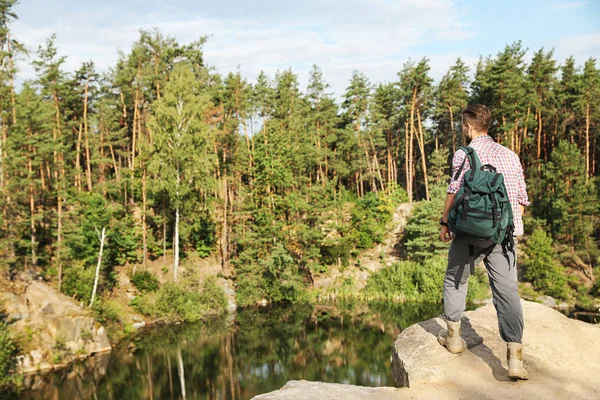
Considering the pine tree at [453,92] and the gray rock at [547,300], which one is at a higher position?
the pine tree at [453,92]

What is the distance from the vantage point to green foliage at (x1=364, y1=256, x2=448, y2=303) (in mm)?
25016

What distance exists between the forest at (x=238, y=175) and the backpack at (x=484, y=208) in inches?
783

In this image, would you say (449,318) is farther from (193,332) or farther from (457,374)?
(193,332)

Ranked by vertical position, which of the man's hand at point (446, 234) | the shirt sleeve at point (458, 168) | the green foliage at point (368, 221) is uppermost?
the shirt sleeve at point (458, 168)

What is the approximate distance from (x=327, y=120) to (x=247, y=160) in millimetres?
9777

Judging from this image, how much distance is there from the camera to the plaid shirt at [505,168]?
146 inches

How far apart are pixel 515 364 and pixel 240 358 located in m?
15.9

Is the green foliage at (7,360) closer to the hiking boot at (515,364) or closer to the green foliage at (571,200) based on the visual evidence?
the hiking boot at (515,364)

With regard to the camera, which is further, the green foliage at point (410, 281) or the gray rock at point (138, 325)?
the green foliage at point (410, 281)

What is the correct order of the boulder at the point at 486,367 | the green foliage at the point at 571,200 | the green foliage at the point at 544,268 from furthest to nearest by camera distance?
the green foliage at the point at 571,200 → the green foliage at the point at 544,268 → the boulder at the point at 486,367

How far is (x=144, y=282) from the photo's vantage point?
77.7ft

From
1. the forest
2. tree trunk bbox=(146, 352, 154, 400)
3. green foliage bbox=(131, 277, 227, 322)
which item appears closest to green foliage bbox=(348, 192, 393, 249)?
the forest

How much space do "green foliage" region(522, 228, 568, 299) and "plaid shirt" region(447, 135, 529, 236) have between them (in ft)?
76.8

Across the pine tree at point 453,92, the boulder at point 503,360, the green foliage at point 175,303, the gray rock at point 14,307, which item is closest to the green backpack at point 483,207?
the boulder at point 503,360
